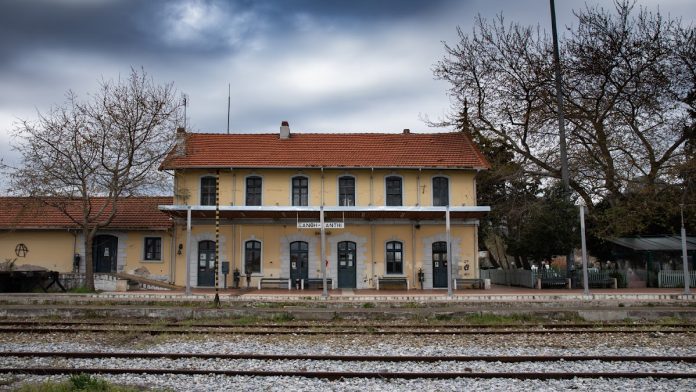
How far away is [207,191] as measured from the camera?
974 inches

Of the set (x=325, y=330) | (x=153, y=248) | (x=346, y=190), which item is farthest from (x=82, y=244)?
(x=325, y=330)

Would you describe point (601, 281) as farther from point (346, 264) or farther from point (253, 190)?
point (253, 190)

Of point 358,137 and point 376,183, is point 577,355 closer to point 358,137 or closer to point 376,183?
point 376,183

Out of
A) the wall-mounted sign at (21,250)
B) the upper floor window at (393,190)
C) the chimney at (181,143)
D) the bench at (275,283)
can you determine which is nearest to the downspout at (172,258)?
the chimney at (181,143)

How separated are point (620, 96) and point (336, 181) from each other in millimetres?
13566

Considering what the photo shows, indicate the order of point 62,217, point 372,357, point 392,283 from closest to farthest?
point 372,357 < point 392,283 < point 62,217

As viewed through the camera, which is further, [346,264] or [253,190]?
[253,190]

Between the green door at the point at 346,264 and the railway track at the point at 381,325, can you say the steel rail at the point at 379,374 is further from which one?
the green door at the point at 346,264

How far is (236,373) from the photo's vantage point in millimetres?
8406

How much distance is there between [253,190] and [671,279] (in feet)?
61.2

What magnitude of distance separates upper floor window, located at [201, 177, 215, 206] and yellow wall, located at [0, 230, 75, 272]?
623 cm

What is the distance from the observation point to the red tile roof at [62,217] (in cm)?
2483

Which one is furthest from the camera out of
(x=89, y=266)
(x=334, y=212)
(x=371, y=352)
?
(x=334, y=212)

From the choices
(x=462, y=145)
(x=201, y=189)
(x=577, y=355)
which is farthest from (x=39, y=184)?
(x=577, y=355)
